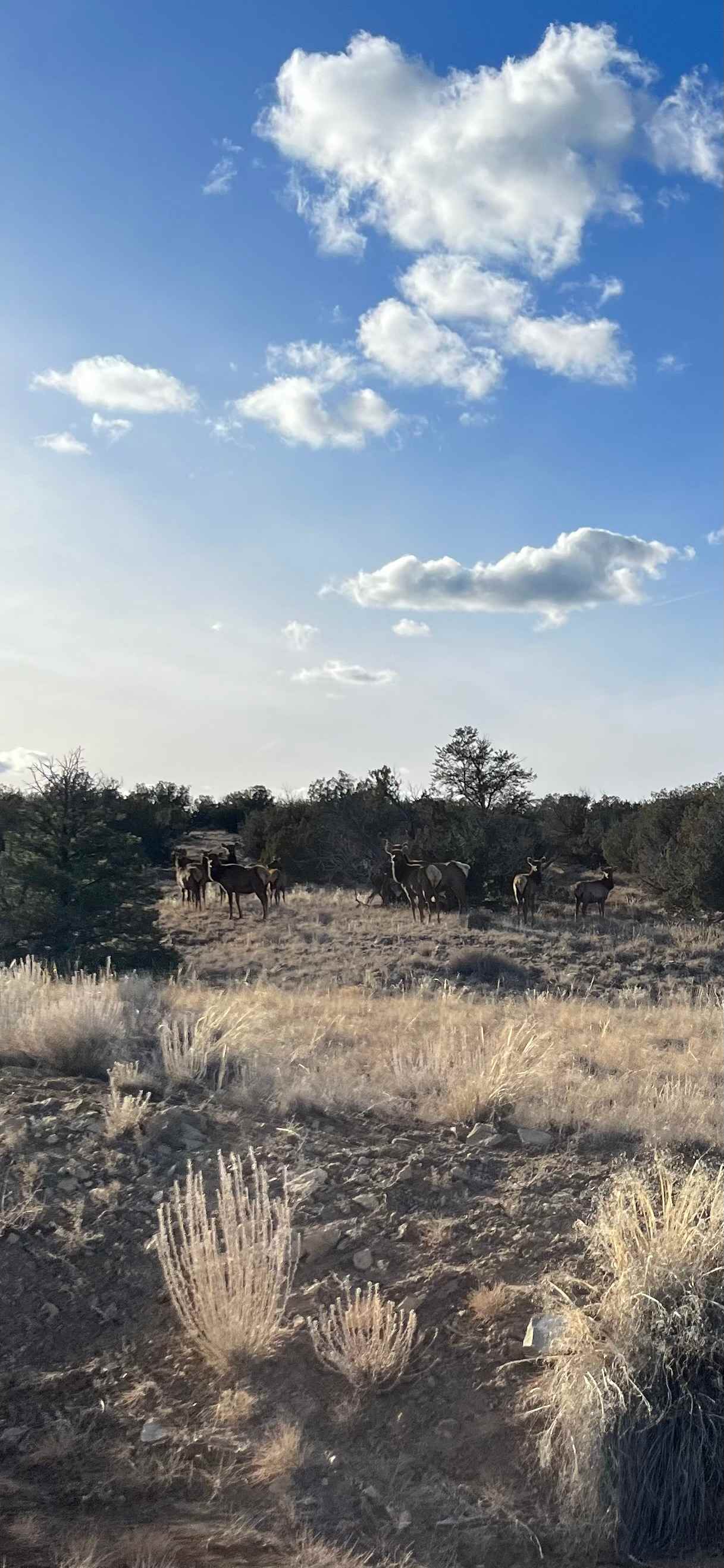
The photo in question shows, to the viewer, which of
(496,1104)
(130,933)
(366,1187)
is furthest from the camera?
(130,933)

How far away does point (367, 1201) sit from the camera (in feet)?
18.2

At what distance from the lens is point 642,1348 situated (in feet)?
13.2

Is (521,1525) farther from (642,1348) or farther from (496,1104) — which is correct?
(496,1104)

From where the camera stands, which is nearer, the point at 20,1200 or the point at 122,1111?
the point at 20,1200

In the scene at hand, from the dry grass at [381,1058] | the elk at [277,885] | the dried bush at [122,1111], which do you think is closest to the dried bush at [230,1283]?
the dried bush at [122,1111]

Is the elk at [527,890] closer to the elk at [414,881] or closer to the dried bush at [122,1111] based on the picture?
the elk at [414,881]

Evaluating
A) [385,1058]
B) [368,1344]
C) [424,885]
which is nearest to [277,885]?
[424,885]

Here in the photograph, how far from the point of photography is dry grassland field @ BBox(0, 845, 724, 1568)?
3.70m

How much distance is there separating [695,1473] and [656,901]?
91.9 feet

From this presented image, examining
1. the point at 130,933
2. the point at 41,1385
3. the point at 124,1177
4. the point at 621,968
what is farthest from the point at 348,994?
the point at 41,1385

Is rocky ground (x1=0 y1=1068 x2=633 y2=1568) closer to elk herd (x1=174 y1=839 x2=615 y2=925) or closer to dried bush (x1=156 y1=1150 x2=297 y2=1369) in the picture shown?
dried bush (x1=156 y1=1150 x2=297 y2=1369)

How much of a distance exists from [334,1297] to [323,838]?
3426 cm

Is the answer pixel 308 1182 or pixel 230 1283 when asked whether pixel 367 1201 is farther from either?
pixel 230 1283

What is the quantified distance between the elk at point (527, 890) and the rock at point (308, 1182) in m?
21.4
